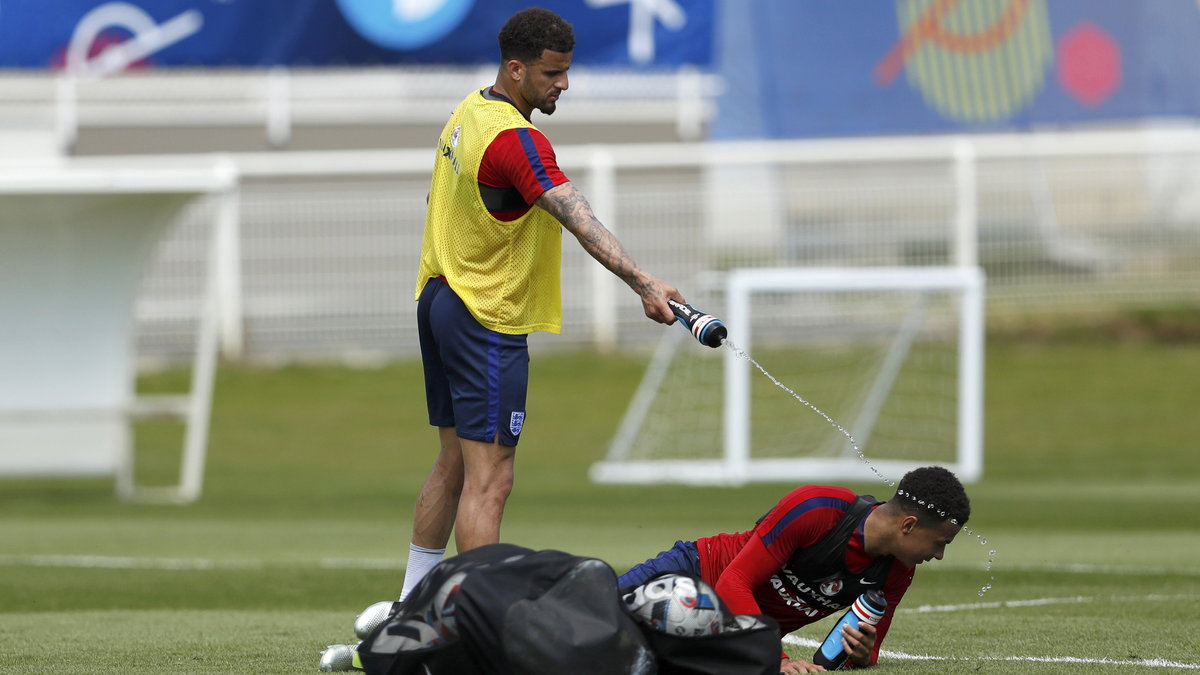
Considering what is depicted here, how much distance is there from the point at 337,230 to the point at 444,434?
44.9 ft

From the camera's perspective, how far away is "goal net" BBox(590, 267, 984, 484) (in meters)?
14.5

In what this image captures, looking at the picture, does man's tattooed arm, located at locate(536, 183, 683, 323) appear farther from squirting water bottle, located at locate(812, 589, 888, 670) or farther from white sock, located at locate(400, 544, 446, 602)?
white sock, located at locate(400, 544, 446, 602)

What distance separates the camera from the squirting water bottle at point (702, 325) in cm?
552

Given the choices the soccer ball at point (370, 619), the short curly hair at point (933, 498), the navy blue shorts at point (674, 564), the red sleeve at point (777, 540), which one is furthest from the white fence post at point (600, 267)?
the short curly hair at point (933, 498)

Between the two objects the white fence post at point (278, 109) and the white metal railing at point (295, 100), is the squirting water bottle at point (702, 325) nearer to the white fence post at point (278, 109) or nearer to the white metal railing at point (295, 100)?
the white metal railing at point (295, 100)

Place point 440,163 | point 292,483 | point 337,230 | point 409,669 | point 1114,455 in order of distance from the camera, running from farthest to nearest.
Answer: point 337,230 → point 1114,455 → point 292,483 → point 440,163 → point 409,669

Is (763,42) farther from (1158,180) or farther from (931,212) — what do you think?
(1158,180)

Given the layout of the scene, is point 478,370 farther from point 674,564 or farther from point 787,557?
point 787,557

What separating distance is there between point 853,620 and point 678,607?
0.87 metres

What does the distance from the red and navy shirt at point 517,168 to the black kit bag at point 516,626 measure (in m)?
1.38

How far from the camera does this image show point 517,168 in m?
5.76

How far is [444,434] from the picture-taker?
6.28 m

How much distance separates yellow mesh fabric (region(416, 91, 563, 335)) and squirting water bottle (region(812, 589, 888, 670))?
1.45 metres

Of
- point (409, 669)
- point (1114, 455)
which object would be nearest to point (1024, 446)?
point (1114, 455)
